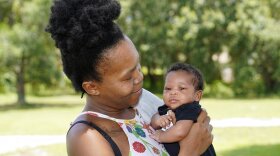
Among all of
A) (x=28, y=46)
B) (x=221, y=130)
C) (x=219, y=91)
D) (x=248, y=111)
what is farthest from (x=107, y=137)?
(x=219, y=91)

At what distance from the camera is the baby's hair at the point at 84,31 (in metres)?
1.90

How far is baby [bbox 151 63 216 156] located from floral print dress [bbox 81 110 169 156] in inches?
2.4

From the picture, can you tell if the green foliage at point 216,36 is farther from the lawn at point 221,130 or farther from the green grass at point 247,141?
Answer: the green grass at point 247,141

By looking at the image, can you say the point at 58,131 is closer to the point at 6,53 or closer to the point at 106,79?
the point at 6,53

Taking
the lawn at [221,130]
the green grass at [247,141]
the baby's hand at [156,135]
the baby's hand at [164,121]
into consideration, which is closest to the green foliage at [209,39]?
the lawn at [221,130]

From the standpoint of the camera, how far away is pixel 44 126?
1466 centimetres

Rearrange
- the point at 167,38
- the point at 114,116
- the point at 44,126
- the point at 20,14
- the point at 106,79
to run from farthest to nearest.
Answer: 1. the point at 167,38
2. the point at 20,14
3. the point at 44,126
4. the point at 114,116
5. the point at 106,79

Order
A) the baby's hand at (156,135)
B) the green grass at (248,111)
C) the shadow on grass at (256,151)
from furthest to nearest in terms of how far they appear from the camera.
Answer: the green grass at (248,111)
the shadow on grass at (256,151)
the baby's hand at (156,135)

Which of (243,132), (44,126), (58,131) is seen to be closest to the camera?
(243,132)

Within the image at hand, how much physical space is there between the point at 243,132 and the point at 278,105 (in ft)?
27.7

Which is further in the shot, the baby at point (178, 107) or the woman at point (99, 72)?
the baby at point (178, 107)

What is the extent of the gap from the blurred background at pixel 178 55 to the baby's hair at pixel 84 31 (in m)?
11.8

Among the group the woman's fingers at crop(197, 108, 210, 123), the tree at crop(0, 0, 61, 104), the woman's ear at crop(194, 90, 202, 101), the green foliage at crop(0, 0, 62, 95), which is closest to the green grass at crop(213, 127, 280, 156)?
the woman's ear at crop(194, 90, 202, 101)

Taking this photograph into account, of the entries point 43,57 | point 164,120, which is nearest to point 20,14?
point 43,57
